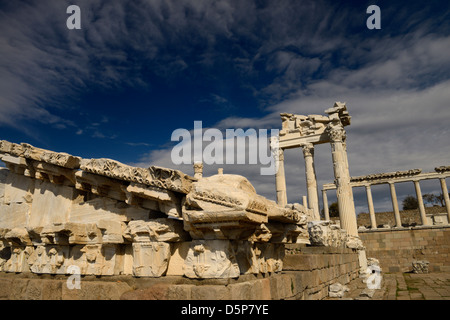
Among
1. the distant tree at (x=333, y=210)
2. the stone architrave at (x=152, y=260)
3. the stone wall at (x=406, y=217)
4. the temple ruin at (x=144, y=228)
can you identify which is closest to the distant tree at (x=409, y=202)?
the distant tree at (x=333, y=210)

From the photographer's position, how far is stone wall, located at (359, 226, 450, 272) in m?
23.2

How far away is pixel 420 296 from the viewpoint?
814cm

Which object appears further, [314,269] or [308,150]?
[308,150]

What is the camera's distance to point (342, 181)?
58.9 feet

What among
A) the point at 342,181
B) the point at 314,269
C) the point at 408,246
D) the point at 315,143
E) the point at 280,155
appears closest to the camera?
the point at 314,269

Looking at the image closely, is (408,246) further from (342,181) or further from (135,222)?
(135,222)

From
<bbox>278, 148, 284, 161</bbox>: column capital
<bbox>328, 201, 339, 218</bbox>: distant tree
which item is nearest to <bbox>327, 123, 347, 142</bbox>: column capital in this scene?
<bbox>278, 148, 284, 161</bbox>: column capital

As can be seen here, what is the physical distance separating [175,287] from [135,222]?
112 cm

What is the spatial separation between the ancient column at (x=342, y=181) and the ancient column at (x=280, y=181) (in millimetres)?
4403

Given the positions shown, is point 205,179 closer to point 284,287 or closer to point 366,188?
point 284,287

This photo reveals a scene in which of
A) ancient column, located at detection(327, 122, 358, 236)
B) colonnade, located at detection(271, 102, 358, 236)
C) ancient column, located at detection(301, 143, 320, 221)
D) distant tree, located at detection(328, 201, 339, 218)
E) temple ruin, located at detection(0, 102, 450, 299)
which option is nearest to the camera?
temple ruin, located at detection(0, 102, 450, 299)

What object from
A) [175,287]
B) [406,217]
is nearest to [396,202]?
[406,217]

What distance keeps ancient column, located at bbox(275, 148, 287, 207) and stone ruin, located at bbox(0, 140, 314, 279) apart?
1635 cm

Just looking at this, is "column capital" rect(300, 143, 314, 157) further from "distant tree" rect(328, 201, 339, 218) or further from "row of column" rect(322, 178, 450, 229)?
"distant tree" rect(328, 201, 339, 218)
